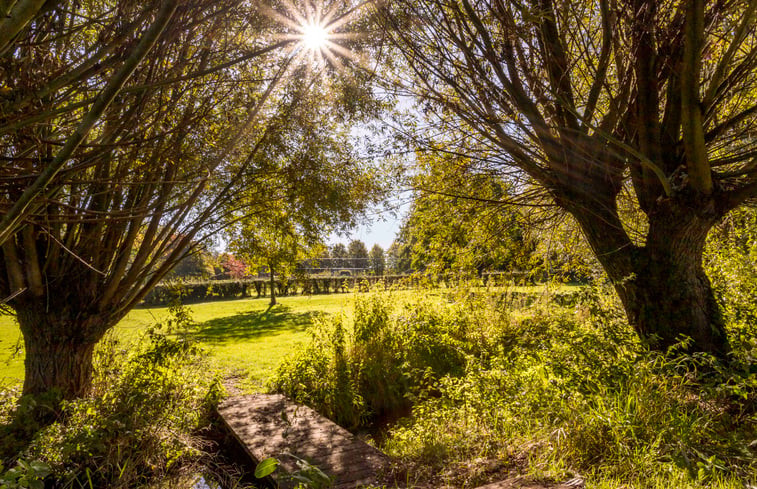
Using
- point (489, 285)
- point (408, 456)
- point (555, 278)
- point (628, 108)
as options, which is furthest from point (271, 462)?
point (489, 285)

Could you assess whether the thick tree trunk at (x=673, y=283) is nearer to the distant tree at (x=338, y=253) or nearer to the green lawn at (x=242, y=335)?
the green lawn at (x=242, y=335)

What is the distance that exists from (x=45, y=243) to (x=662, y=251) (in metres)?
6.99

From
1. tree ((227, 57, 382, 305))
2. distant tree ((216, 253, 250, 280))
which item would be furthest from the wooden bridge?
distant tree ((216, 253, 250, 280))

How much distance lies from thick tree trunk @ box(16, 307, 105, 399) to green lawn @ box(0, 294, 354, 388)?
34.7 inches

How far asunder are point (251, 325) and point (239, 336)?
2.02 metres

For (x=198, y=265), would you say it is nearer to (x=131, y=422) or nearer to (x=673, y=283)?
(x=131, y=422)

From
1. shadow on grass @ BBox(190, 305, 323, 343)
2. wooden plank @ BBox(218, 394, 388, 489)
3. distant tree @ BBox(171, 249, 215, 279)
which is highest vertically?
distant tree @ BBox(171, 249, 215, 279)

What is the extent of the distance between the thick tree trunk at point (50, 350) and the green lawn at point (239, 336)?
88 centimetres

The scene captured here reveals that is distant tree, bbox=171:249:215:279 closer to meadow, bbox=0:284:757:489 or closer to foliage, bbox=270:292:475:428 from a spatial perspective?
meadow, bbox=0:284:757:489

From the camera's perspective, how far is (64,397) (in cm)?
405

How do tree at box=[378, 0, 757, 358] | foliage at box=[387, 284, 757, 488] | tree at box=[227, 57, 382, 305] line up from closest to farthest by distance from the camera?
foliage at box=[387, 284, 757, 488] → tree at box=[378, 0, 757, 358] → tree at box=[227, 57, 382, 305]

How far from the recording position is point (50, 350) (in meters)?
4.03

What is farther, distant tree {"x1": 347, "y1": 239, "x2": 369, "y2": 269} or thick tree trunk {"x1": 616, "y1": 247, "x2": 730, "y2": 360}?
distant tree {"x1": 347, "y1": 239, "x2": 369, "y2": 269}

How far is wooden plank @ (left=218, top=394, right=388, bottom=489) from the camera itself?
131 inches
